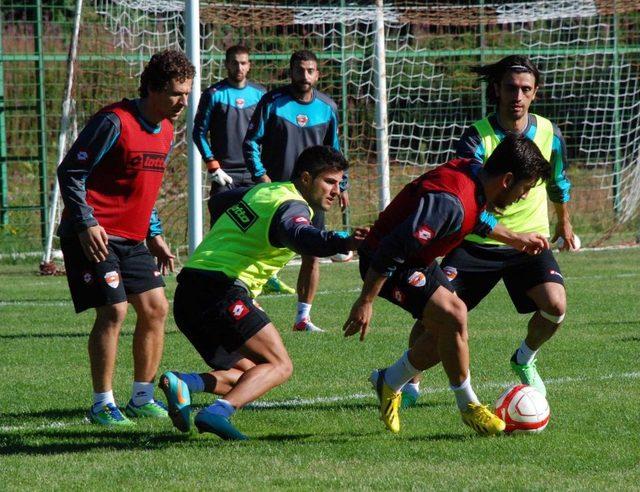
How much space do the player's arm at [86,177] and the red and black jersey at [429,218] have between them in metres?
1.38

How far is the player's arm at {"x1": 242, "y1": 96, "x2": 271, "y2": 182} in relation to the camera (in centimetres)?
1052

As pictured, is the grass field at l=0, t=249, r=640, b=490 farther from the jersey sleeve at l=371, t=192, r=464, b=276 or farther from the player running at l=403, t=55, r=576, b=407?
the jersey sleeve at l=371, t=192, r=464, b=276

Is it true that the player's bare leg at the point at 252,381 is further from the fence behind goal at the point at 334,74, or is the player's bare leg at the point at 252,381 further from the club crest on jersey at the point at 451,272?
the fence behind goal at the point at 334,74

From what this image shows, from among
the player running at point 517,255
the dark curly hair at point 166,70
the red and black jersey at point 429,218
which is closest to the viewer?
the red and black jersey at point 429,218

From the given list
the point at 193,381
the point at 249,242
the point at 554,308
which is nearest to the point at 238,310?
the point at 249,242

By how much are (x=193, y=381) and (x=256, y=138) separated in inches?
189

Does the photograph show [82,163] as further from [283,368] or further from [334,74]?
[334,74]

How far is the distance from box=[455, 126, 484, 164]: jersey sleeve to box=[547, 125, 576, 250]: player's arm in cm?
47

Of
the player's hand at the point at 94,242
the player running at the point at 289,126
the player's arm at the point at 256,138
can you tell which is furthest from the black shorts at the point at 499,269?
the player's arm at the point at 256,138

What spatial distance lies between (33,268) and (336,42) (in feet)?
21.4

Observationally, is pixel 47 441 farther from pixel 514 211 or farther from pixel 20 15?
pixel 20 15

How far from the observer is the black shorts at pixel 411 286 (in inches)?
237

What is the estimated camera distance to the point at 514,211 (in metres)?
7.15

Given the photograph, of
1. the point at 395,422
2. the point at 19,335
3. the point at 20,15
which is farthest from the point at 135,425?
the point at 20,15
